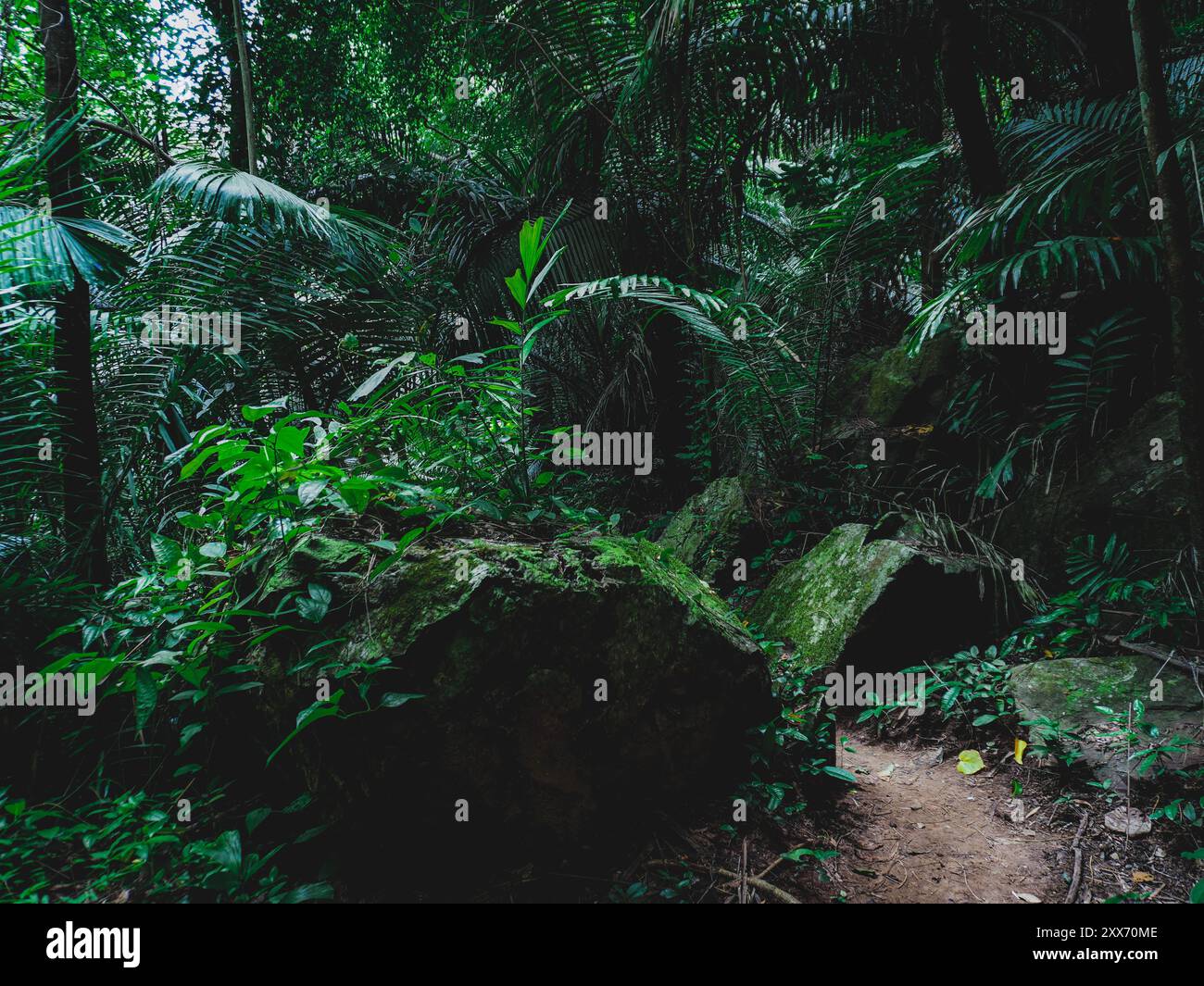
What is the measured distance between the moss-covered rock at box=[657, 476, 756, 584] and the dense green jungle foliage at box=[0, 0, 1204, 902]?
20 centimetres

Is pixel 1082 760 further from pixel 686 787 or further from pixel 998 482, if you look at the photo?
pixel 998 482

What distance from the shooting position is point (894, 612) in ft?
9.97

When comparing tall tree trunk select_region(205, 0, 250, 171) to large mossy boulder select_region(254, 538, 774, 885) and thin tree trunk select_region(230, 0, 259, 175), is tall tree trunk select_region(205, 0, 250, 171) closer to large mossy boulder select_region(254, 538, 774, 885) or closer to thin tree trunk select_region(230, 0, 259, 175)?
thin tree trunk select_region(230, 0, 259, 175)

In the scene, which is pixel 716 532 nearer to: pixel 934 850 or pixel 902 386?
pixel 902 386

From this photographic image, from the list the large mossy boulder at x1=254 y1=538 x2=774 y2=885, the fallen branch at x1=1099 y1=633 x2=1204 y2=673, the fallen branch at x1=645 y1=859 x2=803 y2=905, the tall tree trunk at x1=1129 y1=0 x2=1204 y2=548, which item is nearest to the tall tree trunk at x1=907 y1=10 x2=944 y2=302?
the tall tree trunk at x1=1129 y1=0 x2=1204 y2=548

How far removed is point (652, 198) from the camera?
502 cm

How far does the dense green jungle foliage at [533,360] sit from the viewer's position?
1.73 metres

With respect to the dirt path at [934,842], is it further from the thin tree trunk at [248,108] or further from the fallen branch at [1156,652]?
the thin tree trunk at [248,108]

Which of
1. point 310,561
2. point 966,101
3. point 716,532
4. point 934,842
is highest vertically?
point 966,101

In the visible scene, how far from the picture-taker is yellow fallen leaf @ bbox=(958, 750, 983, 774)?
246 centimetres

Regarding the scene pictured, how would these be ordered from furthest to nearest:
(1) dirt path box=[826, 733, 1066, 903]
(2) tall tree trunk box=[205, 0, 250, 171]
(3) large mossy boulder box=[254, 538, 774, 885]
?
1. (2) tall tree trunk box=[205, 0, 250, 171]
2. (1) dirt path box=[826, 733, 1066, 903]
3. (3) large mossy boulder box=[254, 538, 774, 885]

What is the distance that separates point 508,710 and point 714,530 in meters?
3.01

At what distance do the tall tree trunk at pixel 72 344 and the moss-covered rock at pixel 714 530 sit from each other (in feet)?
9.54

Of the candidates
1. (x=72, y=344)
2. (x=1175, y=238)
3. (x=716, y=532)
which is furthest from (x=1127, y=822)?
(x=72, y=344)
